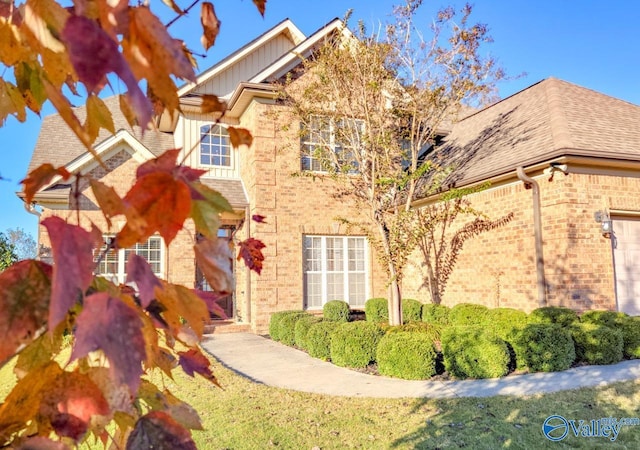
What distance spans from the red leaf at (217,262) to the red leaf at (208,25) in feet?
2.06

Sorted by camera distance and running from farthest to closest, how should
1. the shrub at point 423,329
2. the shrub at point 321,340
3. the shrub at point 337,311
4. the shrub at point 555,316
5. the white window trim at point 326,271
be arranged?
the white window trim at point 326,271, the shrub at point 337,311, the shrub at point 423,329, the shrub at point 321,340, the shrub at point 555,316

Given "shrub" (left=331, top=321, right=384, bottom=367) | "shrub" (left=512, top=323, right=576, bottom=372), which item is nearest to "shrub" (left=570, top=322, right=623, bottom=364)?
"shrub" (left=512, top=323, right=576, bottom=372)

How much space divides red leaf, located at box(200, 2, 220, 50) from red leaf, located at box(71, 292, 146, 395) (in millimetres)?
827

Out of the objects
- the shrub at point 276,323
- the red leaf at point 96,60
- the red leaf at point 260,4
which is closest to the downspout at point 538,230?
the shrub at point 276,323

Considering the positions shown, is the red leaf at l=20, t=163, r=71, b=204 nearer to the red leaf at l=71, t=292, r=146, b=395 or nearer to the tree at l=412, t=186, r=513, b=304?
the red leaf at l=71, t=292, r=146, b=395

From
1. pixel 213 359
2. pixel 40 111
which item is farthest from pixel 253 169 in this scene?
pixel 40 111

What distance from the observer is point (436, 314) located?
34.1 feet

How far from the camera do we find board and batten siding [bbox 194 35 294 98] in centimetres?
1284

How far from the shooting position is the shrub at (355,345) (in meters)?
7.19

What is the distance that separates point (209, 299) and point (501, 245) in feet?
31.8

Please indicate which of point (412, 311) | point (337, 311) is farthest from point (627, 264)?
point (337, 311)

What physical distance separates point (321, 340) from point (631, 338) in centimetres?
524

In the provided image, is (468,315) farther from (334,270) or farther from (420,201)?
(334,270)

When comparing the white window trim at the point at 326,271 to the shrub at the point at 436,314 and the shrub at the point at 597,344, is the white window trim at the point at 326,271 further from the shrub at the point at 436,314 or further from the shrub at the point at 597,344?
the shrub at the point at 597,344
